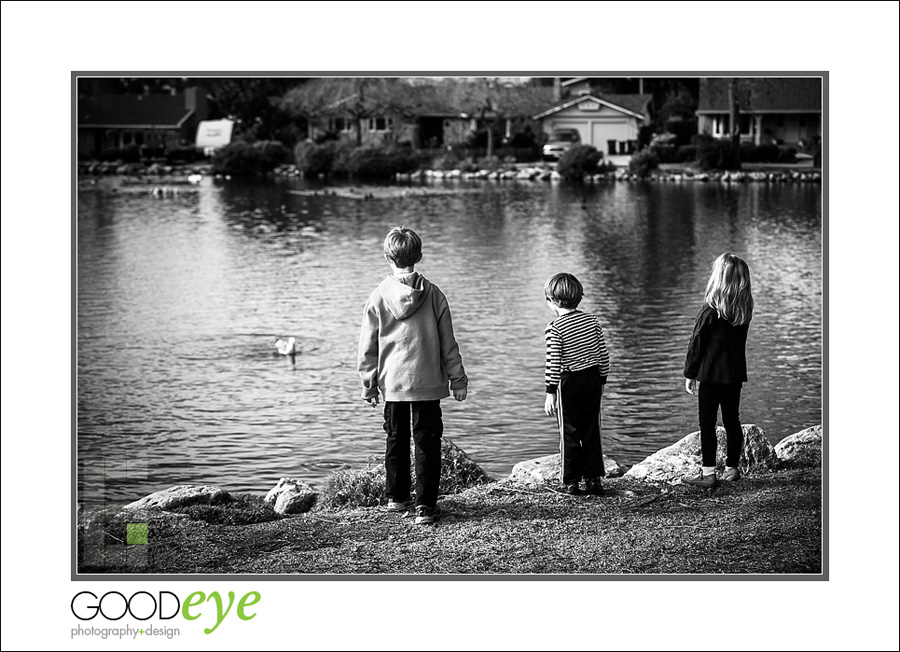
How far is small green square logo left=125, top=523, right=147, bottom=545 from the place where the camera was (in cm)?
572

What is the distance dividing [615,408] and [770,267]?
6.07 m

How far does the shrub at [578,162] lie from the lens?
10.4m

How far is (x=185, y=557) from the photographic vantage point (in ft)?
18.4

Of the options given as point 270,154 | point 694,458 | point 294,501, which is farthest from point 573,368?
point 270,154

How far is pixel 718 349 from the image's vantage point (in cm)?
596

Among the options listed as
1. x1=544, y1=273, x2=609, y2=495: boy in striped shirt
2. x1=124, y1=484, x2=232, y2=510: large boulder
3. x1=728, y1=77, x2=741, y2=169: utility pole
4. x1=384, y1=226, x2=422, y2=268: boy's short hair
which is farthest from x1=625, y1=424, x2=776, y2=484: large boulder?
x1=728, y1=77, x2=741, y2=169: utility pole

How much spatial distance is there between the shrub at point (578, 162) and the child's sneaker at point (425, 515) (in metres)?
5.25

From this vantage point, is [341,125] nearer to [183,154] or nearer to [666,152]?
[183,154]

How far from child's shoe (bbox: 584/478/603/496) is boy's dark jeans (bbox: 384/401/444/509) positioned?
2.70 ft

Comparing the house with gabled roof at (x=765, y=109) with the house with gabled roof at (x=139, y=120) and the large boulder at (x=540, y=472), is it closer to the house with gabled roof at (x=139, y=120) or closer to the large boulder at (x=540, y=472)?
the large boulder at (x=540, y=472)

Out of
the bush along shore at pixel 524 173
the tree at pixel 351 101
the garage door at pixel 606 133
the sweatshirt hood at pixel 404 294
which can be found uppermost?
the tree at pixel 351 101

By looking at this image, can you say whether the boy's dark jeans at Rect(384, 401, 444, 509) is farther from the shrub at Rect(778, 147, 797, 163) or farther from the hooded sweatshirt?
the shrub at Rect(778, 147, 797, 163)

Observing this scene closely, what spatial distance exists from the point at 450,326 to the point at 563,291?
56 cm

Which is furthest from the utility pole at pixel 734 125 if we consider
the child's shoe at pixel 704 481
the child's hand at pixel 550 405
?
the child's hand at pixel 550 405
